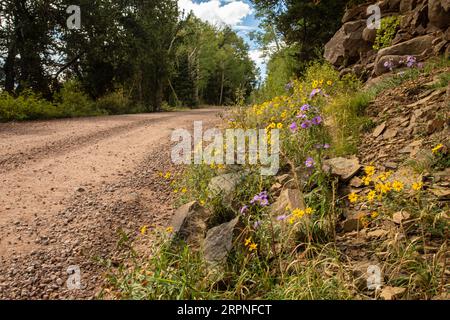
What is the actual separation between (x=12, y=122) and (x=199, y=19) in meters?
36.4

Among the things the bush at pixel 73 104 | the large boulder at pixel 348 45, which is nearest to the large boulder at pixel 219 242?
the large boulder at pixel 348 45

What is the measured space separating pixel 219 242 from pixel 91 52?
15.7 m

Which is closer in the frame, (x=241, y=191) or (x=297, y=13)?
(x=241, y=191)

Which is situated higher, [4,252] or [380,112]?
[380,112]

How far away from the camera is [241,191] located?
145 inches

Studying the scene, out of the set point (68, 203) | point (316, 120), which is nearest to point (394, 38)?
point (316, 120)

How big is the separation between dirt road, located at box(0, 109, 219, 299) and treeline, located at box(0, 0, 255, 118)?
244 inches

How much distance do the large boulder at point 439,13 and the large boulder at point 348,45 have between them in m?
1.90

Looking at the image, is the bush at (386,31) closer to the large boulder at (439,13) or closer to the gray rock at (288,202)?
the large boulder at (439,13)

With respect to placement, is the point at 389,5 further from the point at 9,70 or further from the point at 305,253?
the point at 9,70

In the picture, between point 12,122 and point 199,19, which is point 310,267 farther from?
point 199,19

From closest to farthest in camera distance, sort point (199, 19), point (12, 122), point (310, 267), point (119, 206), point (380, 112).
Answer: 1. point (310, 267)
2. point (119, 206)
3. point (380, 112)
4. point (12, 122)
5. point (199, 19)

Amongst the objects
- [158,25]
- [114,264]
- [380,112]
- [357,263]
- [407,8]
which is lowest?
[114,264]
